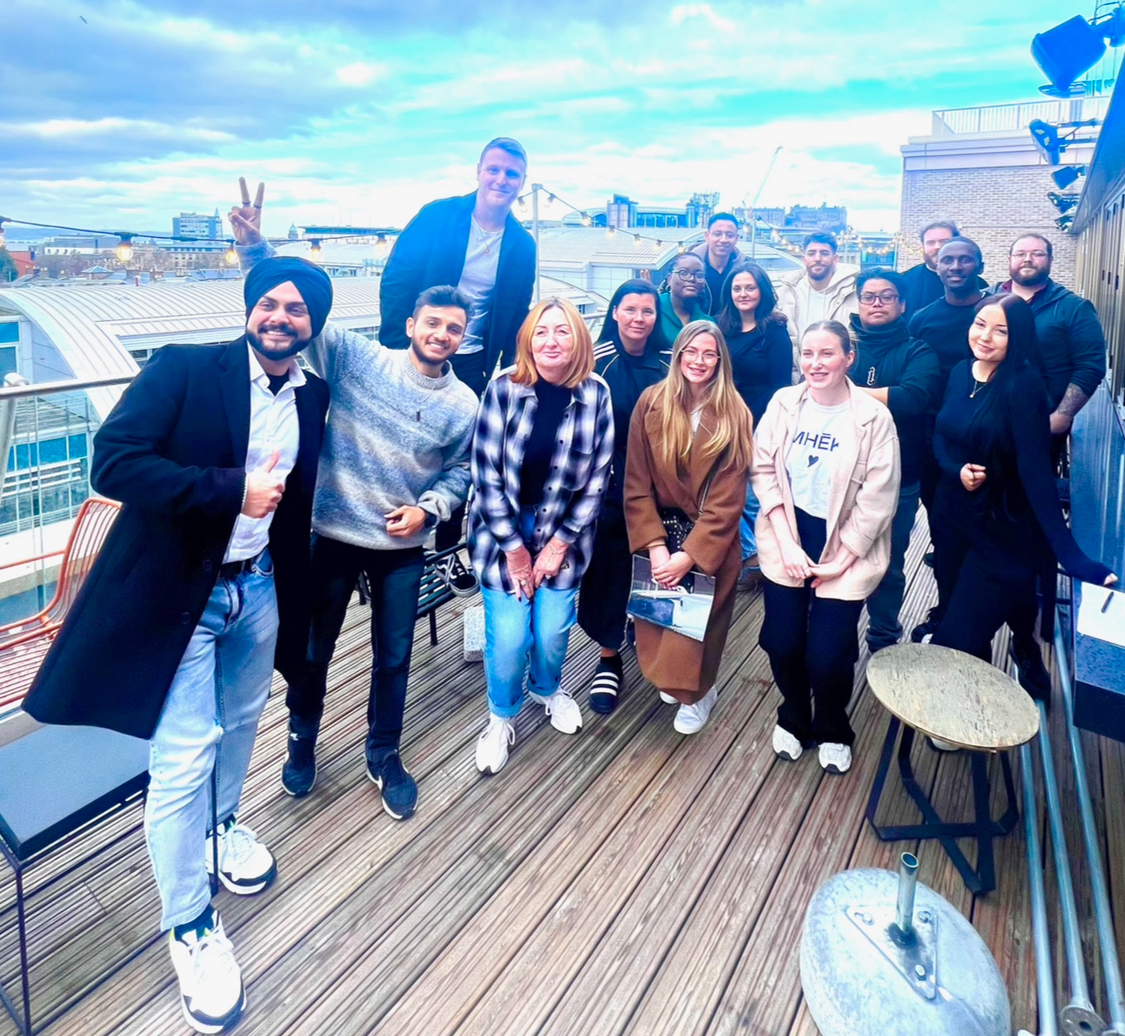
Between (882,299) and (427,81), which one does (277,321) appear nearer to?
(882,299)

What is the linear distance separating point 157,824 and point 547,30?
37626 millimetres

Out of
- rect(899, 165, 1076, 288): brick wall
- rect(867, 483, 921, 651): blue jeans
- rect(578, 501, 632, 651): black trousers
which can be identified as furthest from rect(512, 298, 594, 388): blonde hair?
rect(899, 165, 1076, 288): brick wall

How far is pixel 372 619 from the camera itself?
2.29 metres

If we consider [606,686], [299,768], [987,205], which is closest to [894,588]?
[606,686]

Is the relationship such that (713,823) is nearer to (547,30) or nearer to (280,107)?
(280,107)

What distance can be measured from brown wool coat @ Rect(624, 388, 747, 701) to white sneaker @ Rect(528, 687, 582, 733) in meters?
0.31

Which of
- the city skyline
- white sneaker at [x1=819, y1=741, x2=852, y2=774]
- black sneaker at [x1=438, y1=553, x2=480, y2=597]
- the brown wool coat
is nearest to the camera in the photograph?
white sneaker at [x1=819, y1=741, x2=852, y2=774]

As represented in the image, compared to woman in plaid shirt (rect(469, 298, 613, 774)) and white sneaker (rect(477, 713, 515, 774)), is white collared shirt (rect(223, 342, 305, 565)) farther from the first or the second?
white sneaker (rect(477, 713, 515, 774))

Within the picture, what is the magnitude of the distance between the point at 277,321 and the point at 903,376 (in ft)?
7.74

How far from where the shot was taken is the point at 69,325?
17.1 feet

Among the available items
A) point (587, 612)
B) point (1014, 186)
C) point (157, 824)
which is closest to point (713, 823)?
point (587, 612)

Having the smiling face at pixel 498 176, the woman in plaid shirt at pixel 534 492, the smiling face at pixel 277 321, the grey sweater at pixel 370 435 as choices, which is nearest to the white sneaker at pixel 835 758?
the woman in plaid shirt at pixel 534 492

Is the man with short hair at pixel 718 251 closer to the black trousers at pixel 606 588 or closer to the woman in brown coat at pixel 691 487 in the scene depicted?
the woman in brown coat at pixel 691 487

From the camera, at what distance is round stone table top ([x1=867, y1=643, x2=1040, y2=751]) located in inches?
74.9
